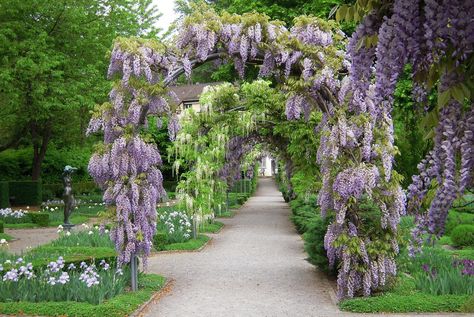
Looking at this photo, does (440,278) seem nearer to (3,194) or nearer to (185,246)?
(185,246)

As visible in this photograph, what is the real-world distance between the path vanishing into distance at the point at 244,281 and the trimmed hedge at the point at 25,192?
43.0ft

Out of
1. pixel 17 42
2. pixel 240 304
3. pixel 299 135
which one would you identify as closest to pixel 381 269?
pixel 240 304

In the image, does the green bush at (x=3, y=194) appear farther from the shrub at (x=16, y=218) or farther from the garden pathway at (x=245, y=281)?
the garden pathway at (x=245, y=281)

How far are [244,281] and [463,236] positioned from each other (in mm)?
6521

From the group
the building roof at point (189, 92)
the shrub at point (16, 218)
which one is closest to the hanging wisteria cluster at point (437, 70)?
the shrub at point (16, 218)

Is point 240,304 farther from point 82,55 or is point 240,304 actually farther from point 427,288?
point 82,55

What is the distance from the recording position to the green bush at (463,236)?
1284 centimetres

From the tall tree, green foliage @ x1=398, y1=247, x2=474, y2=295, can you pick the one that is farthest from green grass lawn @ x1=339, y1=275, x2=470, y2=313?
the tall tree

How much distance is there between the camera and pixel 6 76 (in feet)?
54.4

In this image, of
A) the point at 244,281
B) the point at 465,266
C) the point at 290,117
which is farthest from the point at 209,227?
the point at 465,266

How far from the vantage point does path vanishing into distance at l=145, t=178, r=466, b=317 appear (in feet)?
23.4

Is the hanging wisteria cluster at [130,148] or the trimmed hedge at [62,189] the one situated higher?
the hanging wisteria cluster at [130,148]

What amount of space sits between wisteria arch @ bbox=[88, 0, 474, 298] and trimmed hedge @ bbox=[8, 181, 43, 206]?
1819 cm

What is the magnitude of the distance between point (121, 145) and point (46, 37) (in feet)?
43.2
